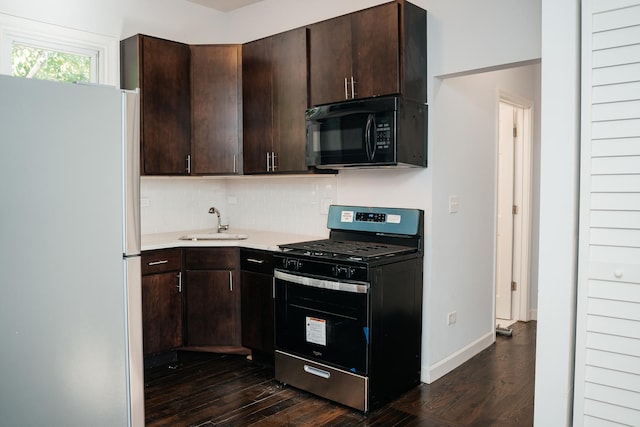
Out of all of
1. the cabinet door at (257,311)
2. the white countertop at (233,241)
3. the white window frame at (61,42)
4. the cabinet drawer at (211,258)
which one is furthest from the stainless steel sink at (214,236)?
the white window frame at (61,42)

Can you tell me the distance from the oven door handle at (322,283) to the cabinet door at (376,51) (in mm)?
1188

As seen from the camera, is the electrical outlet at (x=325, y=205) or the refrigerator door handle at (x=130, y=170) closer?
the refrigerator door handle at (x=130, y=170)

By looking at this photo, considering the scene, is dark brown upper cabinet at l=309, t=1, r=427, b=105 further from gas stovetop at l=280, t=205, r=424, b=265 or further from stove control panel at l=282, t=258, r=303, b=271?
stove control panel at l=282, t=258, r=303, b=271

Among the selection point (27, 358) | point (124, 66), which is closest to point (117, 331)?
point (27, 358)

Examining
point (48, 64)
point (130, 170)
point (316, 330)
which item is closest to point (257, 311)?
point (316, 330)

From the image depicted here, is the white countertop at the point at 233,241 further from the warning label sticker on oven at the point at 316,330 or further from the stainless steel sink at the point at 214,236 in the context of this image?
the warning label sticker on oven at the point at 316,330

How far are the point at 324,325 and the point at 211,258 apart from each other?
115 centimetres

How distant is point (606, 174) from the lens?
1.93 metres

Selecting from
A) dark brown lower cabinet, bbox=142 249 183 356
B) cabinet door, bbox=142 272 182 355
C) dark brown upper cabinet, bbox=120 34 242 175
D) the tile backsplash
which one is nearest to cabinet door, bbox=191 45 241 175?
dark brown upper cabinet, bbox=120 34 242 175

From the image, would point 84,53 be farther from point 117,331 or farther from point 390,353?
point 390,353

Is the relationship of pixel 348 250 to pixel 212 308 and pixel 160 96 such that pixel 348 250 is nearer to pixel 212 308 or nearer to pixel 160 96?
pixel 212 308

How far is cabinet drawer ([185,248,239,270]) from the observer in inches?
149

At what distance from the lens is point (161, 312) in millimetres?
3668

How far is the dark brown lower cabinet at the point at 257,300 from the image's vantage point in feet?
11.7
